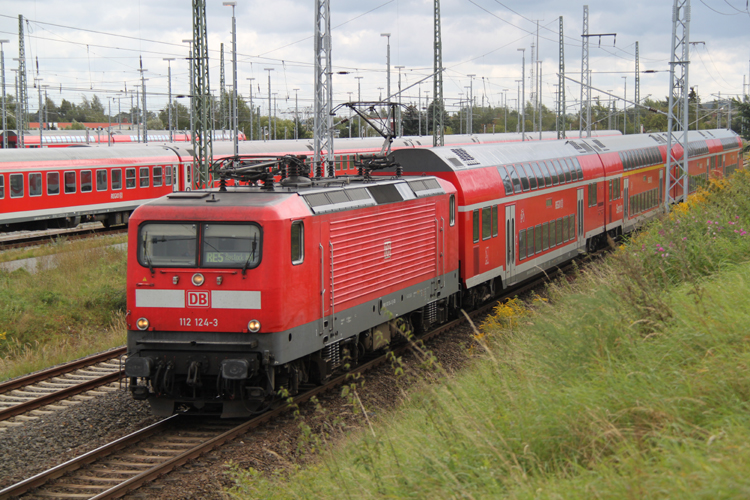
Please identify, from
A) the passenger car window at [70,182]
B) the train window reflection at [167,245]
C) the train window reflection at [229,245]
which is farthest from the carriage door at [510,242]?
the passenger car window at [70,182]

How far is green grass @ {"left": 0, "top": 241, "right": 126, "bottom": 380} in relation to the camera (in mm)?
14523

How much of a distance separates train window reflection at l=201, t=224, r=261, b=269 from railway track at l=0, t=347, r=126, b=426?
2.74m

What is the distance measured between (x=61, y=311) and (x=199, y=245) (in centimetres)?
945

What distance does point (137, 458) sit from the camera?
855 cm

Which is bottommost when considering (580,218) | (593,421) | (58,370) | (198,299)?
(58,370)

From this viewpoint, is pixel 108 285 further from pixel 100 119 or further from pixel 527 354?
pixel 100 119

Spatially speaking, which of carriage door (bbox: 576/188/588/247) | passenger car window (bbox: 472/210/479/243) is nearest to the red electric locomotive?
passenger car window (bbox: 472/210/479/243)

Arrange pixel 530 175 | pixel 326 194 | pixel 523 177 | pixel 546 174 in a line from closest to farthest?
pixel 326 194 < pixel 523 177 < pixel 530 175 < pixel 546 174

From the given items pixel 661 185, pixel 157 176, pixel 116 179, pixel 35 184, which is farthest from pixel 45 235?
pixel 661 185

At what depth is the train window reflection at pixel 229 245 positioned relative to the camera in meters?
9.20

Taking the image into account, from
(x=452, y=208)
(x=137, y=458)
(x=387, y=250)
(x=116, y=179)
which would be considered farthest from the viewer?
(x=116, y=179)

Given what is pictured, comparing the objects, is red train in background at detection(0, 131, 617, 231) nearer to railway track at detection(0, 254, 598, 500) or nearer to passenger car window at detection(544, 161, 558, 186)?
passenger car window at detection(544, 161, 558, 186)

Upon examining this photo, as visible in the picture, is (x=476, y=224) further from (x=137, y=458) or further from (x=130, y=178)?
(x=130, y=178)

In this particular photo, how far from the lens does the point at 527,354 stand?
847 cm
